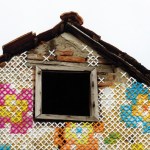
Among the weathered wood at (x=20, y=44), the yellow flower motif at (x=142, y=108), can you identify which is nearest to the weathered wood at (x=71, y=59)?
the weathered wood at (x=20, y=44)

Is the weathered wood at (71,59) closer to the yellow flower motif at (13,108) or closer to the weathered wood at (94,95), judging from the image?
the weathered wood at (94,95)

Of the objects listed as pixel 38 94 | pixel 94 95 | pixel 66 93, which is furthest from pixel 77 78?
pixel 66 93

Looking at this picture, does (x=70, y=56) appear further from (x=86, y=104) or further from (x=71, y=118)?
(x=86, y=104)

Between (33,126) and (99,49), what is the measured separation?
2.27 meters

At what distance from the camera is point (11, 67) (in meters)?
7.98

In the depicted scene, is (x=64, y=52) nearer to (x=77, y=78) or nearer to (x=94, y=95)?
(x=77, y=78)

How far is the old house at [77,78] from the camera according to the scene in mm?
7453

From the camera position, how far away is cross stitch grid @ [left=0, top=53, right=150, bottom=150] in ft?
24.2

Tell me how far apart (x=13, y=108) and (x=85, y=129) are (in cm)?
149

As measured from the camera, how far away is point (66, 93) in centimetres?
1059

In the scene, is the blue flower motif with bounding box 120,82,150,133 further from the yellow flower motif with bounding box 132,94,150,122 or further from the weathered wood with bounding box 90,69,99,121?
the weathered wood with bounding box 90,69,99,121

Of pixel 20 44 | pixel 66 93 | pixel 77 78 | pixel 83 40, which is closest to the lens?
pixel 20 44

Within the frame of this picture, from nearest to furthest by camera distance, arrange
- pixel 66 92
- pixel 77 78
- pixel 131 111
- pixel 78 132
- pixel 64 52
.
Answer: pixel 78 132 → pixel 131 111 → pixel 64 52 → pixel 77 78 → pixel 66 92

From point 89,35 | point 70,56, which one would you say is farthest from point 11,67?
point 89,35
